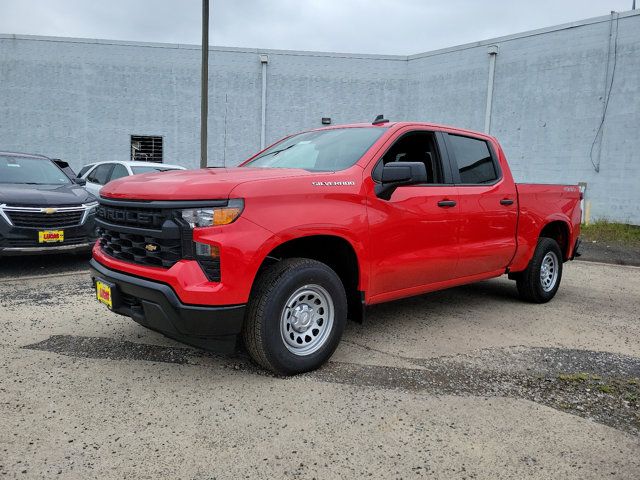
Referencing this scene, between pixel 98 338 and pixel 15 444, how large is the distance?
1.67 m

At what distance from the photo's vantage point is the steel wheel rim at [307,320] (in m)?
3.50

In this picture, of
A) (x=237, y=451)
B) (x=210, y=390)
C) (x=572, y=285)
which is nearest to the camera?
(x=237, y=451)

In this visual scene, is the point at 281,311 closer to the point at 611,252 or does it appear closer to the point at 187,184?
the point at 187,184

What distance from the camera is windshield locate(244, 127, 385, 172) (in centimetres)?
408

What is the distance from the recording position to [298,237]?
135 inches

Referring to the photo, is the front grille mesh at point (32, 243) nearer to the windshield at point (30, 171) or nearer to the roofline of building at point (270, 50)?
the windshield at point (30, 171)

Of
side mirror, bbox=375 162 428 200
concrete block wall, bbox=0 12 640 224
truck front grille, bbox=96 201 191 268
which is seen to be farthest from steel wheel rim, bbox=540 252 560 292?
concrete block wall, bbox=0 12 640 224

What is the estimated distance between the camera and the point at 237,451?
2639mm

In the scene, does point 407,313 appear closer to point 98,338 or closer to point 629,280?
point 98,338

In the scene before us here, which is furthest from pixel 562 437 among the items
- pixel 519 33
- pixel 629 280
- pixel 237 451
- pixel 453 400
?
pixel 519 33

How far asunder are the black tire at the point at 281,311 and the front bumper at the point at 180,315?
0.47 feet

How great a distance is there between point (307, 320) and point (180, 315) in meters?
0.92

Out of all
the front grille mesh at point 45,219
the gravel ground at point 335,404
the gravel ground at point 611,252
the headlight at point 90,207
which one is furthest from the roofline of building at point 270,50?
the gravel ground at point 335,404

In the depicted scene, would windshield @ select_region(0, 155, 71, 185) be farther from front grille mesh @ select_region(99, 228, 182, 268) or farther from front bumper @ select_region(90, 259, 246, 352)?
front bumper @ select_region(90, 259, 246, 352)
